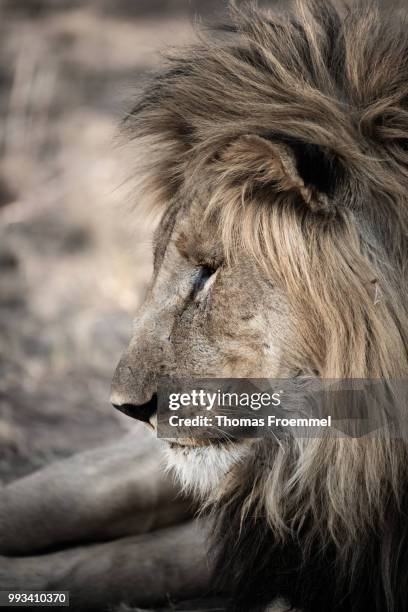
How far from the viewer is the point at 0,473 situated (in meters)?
3.69

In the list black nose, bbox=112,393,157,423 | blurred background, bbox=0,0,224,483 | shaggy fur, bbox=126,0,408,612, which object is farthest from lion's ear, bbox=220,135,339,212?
blurred background, bbox=0,0,224,483

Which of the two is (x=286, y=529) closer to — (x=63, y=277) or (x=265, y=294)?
(x=265, y=294)

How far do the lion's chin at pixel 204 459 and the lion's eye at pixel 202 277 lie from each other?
1.10 feet

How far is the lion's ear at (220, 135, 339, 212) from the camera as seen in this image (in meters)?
2.01

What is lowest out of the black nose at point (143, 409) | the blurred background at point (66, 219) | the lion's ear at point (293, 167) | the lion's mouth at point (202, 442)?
the lion's mouth at point (202, 442)

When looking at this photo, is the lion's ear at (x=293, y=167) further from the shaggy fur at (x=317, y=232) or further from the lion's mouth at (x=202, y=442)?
the lion's mouth at (x=202, y=442)

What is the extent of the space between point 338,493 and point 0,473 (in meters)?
1.87

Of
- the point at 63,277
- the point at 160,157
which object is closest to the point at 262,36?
the point at 160,157

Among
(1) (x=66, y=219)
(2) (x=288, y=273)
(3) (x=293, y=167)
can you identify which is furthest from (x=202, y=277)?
(1) (x=66, y=219)

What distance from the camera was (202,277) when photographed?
221 cm

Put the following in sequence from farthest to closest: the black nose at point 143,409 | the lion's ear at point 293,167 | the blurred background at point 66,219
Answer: the blurred background at point 66,219 < the black nose at point 143,409 < the lion's ear at point 293,167

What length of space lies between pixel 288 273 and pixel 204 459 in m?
0.46

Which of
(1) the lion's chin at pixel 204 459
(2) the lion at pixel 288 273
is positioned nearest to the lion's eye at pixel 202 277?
(2) the lion at pixel 288 273

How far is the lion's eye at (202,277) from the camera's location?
2195 millimetres
